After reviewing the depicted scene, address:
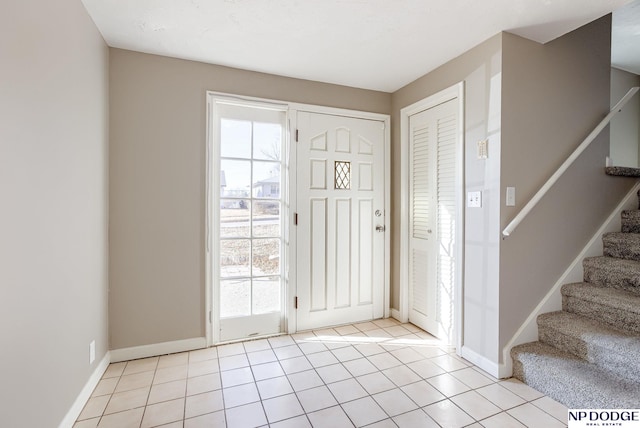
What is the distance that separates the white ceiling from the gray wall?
2193 millimetres

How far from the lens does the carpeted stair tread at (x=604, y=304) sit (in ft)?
6.25

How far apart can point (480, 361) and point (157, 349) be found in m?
2.44

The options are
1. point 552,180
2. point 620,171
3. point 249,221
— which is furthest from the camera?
point 249,221

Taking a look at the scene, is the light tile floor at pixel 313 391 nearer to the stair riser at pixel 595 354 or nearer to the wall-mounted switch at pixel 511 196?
the stair riser at pixel 595 354

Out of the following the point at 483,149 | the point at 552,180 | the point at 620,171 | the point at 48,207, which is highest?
the point at 483,149

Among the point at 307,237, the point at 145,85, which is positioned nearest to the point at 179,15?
the point at 145,85

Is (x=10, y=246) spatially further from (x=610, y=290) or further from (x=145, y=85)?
(x=610, y=290)

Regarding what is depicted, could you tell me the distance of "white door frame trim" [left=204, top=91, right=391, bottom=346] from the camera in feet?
8.27

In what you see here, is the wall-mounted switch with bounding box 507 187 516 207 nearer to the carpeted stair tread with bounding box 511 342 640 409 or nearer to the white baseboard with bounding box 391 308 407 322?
the carpeted stair tread with bounding box 511 342 640 409

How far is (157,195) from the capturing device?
7.82ft

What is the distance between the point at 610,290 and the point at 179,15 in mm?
3453

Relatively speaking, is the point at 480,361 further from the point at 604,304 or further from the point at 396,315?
the point at 396,315

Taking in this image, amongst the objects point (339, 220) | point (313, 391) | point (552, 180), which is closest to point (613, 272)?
point (552, 180)

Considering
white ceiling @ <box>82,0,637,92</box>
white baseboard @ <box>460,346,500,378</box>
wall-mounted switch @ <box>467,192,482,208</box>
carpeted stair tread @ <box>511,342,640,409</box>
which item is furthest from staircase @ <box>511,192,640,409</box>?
white ceiling @ <box>82,0,637,92</box>
